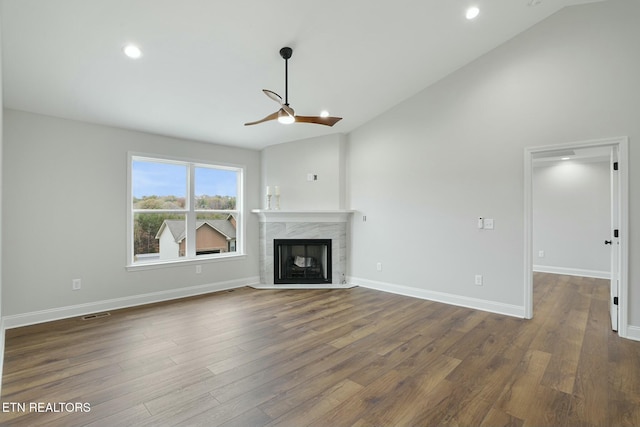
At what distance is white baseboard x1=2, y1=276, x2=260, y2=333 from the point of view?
3447 millimetres

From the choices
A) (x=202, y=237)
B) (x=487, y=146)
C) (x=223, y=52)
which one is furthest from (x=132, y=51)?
(x=487, y=146)

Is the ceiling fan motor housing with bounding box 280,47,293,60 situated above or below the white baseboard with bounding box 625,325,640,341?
above

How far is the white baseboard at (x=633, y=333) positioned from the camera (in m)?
3.03

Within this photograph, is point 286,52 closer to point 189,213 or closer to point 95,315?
point 189,213

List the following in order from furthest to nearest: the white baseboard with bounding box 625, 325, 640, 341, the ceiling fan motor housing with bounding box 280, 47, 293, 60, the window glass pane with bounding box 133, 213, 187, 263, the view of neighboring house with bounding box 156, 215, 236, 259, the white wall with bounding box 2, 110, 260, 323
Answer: the view of neighboring house with bounding box 156, 215, 236, 259 → the window glass pane with bounding box 133, 213, 187, 263 → the white wall with bounding box 2, 110, 260, 323 → the ceiling fan motor housing with bounding box 280, 47, 293, 60 → the white baseboard with bounding box 625, 325, 640, 341

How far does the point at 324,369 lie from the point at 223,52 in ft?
10.7

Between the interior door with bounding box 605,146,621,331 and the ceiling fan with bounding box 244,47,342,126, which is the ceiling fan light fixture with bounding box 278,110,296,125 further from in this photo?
the interior door with bounding box 605,146,621,331

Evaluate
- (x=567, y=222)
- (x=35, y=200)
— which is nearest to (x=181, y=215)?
(x=35, y=200)

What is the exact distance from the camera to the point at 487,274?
156 inches

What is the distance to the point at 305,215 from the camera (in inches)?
212

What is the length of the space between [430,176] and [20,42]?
15.9ft

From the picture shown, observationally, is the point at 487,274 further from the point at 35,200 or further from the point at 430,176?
the point at 35,200

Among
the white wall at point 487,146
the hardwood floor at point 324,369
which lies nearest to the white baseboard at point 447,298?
the white wall at point 487,146

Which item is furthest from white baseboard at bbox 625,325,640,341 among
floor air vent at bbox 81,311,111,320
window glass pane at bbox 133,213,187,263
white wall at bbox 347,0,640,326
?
floor air vent at bbox 81,311,111,320
